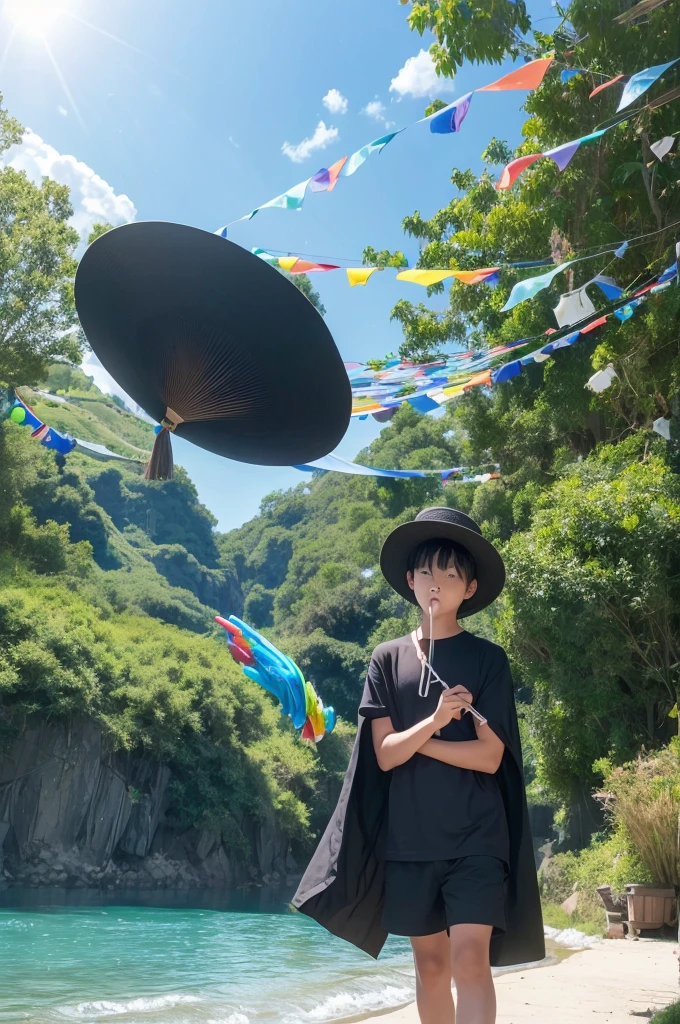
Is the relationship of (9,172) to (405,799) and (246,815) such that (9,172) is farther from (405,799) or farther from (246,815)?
(405,799)

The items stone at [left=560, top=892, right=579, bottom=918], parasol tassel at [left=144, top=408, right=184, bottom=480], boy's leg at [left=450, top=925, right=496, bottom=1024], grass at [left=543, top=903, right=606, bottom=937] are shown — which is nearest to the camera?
boy's leg at [left=450, top=925, right=496, bottom=1024]

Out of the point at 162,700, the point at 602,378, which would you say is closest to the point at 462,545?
the point at 602,378

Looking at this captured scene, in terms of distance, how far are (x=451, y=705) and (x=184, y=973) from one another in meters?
6.06

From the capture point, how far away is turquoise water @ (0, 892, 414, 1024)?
15.9 ft

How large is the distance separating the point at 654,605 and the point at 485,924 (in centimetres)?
765

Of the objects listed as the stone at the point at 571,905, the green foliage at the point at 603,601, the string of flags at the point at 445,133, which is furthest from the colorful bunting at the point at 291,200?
the stone at the point at 571,905

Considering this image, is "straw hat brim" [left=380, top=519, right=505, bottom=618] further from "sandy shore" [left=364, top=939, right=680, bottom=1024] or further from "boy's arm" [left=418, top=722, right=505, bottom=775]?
"sandy shore" [left=364, top=939, right=680, bottom=1024]

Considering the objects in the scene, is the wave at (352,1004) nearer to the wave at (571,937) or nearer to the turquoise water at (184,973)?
the turquoise water at (184,973)

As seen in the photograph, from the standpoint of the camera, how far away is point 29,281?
17.5 meters

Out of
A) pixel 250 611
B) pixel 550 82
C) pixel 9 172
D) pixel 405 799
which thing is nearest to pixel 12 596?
pixel 9 172

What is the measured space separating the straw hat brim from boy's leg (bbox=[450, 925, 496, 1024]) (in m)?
0.78

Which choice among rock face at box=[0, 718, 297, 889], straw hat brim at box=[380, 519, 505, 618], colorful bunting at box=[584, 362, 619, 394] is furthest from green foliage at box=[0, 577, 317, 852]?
straw hat brim at box=[380, 519, 505, 618]

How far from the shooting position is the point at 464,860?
1.88 meters

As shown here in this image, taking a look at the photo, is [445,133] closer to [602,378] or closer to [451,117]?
[451,117]
